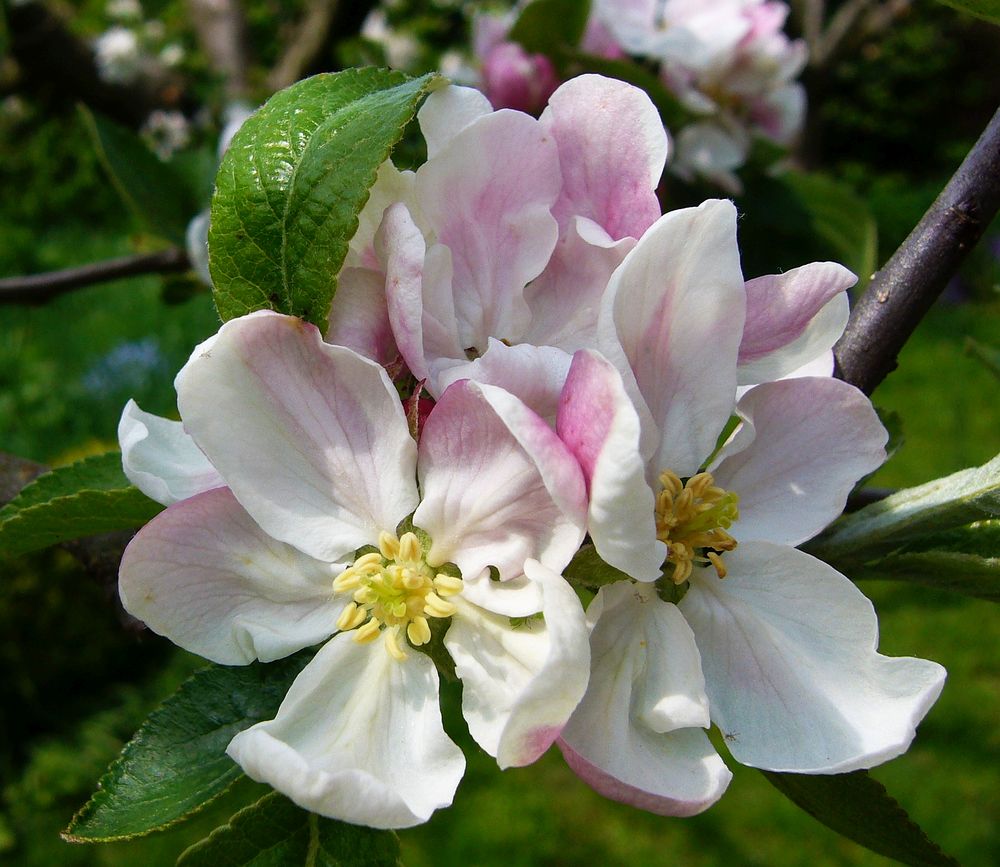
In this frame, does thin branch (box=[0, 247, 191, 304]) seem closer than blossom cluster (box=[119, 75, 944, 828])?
No

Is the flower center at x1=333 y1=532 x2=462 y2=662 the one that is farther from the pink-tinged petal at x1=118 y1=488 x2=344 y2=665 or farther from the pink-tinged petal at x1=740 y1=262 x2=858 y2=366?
the pink-tinged petal at x1=740 y1=262 x2=858 y2=366

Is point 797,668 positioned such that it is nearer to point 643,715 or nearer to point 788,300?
point 643,715

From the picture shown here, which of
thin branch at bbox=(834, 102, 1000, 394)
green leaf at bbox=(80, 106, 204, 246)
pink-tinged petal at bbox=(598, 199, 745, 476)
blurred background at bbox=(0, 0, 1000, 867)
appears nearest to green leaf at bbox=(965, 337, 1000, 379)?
blurred background at bbox=(0, 0, 1000, 867)

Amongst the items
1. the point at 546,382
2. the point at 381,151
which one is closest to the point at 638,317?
the point at 546,382

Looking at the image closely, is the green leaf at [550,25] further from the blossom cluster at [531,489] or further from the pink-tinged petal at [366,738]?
the pink-tinged petal at [366,738]

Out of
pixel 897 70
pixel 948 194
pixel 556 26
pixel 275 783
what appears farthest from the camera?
pixel 897 70

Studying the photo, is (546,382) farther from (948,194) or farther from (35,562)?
(35,562)

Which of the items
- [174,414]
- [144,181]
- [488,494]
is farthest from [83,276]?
[174,414]
